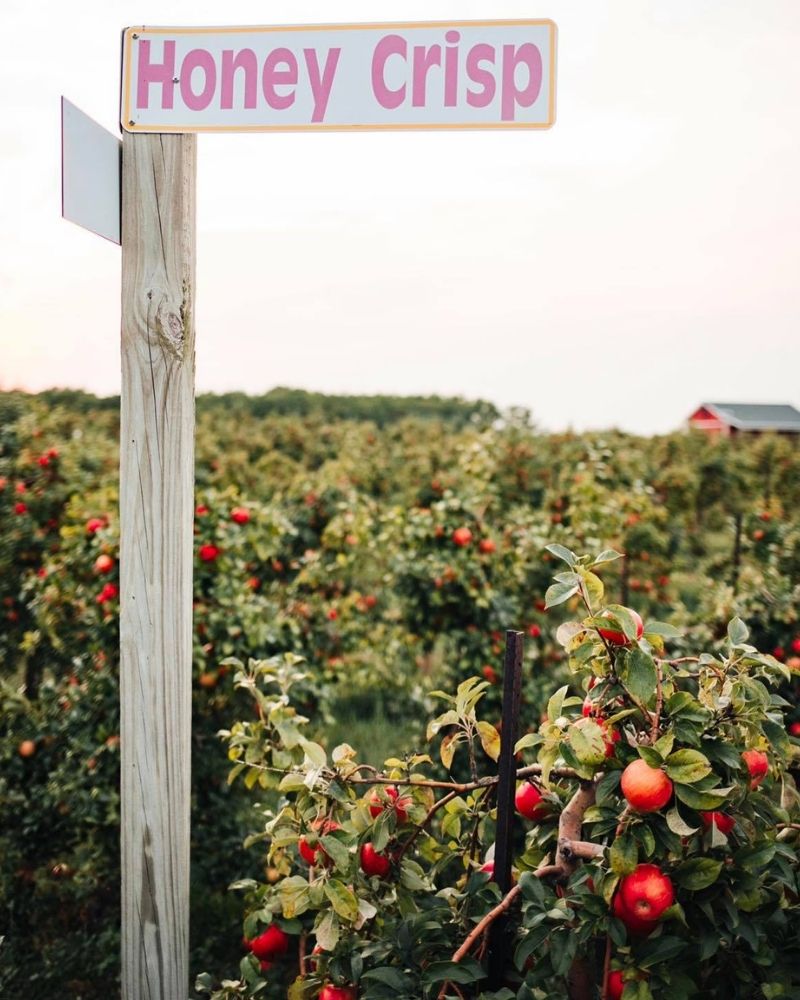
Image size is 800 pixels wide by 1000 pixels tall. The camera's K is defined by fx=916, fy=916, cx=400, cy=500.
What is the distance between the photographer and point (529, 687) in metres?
3.60

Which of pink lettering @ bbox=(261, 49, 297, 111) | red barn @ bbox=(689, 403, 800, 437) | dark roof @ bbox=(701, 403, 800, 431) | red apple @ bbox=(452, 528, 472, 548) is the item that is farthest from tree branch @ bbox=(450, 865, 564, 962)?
dark roof @ bbox=(701, 403, 800, 431)

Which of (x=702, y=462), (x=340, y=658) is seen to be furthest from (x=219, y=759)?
(x=702, y=462)

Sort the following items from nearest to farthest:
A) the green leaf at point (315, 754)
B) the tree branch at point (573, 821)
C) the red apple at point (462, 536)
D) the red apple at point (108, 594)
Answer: the tree branch at point (573, 821)
the green leaf at point (315, 754)
the red apple at point (108, 594)
the red apple at point (462, 536)

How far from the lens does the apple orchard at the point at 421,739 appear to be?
1312mm

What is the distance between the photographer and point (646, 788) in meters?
1.23

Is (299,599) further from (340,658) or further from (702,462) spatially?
(702,462)

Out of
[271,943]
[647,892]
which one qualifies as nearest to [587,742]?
[647,892]

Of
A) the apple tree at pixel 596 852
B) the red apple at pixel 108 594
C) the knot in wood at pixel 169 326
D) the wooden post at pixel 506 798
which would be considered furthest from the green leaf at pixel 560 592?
the red apple at pixel 108 594

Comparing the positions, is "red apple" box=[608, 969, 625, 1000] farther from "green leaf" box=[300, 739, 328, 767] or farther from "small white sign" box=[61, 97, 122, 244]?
"small white sign" box=[61, 97, 122, 244]

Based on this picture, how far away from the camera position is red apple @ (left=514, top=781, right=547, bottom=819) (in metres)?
1.57

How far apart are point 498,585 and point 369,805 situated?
6.98ft

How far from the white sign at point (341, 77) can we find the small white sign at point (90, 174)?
61 mm

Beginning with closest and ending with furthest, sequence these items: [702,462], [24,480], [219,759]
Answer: [219,759] < [24,480] < [702,462]

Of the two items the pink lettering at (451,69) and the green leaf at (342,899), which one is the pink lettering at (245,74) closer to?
the pink lettering at (451,69)
